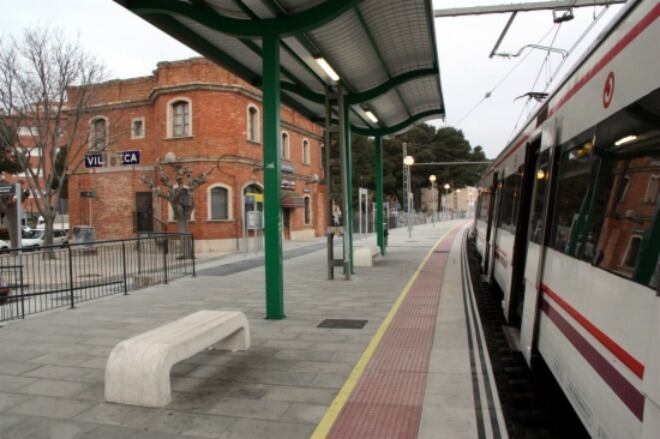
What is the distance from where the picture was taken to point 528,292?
5.45 m

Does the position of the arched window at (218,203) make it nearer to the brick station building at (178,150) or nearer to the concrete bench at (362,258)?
the brick station building at (178,150)

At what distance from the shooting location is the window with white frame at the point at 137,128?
27.8 meters

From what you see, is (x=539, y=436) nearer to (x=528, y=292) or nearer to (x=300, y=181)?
(x=528, y=292)

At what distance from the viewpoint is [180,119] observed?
2550 cm

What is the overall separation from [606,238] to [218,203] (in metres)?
23.3

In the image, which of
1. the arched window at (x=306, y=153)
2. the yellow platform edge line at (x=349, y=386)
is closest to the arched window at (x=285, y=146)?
the arched window at (x=306, y=153)

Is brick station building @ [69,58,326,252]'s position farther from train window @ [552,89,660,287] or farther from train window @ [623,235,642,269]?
train window @ [623,235,642,269]

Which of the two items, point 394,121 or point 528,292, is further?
point 394,121

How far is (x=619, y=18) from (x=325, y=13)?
515 centimetres

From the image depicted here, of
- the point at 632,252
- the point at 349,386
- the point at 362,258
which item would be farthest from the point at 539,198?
the point at 362,258

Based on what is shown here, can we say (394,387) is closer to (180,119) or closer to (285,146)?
(180,119)

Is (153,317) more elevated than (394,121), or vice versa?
(394,121)

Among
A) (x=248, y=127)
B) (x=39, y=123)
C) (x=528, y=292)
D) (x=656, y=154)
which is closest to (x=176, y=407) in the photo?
(x=528, y=292)

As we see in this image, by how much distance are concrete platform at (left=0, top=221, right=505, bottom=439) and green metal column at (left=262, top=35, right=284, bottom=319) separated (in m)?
0.51
